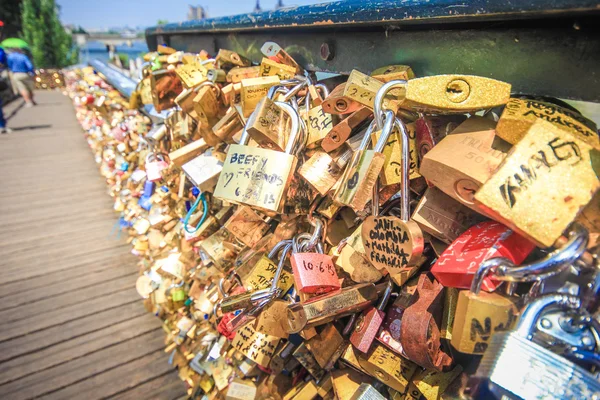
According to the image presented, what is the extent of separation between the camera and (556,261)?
539 mm

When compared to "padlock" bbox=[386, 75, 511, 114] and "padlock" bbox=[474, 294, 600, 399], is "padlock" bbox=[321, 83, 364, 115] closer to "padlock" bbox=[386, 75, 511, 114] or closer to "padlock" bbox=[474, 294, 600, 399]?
"padlock" bbox=[386, 75, 511, 114]

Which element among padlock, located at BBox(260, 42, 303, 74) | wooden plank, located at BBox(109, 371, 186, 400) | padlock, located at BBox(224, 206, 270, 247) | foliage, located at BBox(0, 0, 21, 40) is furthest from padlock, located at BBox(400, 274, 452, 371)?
foliage, located at BBox(0, 0, 21, 40)

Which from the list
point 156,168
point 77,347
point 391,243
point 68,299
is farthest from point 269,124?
point 68,299

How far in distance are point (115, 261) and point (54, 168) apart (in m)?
3.31

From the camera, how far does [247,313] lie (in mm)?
1089

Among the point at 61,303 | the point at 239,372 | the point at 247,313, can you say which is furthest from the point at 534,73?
the point at 61,303

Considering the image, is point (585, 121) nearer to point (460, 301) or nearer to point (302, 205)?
point (460, 301)

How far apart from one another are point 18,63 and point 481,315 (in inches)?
566

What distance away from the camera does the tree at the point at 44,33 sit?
2336 centimetres

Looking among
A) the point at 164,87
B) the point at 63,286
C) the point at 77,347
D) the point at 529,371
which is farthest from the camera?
the point at 63,286

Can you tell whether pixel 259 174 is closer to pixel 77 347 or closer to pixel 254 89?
pixel 254 89

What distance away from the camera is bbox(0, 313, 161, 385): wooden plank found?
214 cm

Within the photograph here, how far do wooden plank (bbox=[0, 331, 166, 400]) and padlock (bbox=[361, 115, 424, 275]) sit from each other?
205cm

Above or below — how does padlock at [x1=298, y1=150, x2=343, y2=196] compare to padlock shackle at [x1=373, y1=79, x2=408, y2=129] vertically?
below
